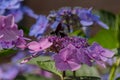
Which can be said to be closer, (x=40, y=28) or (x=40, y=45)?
(x=40, y=45)

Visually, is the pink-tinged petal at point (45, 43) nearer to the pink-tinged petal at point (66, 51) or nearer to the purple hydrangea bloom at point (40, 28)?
the pink-tinged petal at point (66, 51)

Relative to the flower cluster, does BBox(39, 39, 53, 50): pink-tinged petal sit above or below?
above

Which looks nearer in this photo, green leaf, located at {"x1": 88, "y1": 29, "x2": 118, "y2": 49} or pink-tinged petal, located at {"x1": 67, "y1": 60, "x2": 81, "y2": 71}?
pink-tinged petal, located at {"x1": 67, "y1": 60, "x2": 81, "y2": 71}

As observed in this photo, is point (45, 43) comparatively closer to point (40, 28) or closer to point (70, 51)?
point (70, 51)

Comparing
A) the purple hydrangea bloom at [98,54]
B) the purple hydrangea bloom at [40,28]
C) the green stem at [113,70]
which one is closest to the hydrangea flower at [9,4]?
the purple hydrangea bloom at [40,28]

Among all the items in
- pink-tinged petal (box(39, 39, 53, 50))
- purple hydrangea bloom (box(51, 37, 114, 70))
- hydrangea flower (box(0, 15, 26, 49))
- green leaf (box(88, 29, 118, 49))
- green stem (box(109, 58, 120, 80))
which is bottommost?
green stem (box(109, 58, 120, 80))

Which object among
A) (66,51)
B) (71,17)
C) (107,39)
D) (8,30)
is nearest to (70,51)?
(66,51)

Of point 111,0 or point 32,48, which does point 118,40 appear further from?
point 111,0

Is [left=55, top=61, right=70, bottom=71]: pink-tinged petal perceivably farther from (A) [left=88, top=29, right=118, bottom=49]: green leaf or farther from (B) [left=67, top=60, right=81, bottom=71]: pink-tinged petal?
(A) [left=88, top=29, right=118, bottom=49]: green leaf

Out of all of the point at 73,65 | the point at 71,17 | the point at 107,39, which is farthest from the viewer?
the point at 107,39

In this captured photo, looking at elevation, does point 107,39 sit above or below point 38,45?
below

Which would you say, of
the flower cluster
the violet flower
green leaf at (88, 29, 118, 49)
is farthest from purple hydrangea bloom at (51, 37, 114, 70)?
green leaf at (88, 29, 118, 49)

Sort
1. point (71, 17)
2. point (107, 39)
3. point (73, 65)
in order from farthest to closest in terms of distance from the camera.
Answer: point (107, 39), point (71, 17), point (73, 65)
